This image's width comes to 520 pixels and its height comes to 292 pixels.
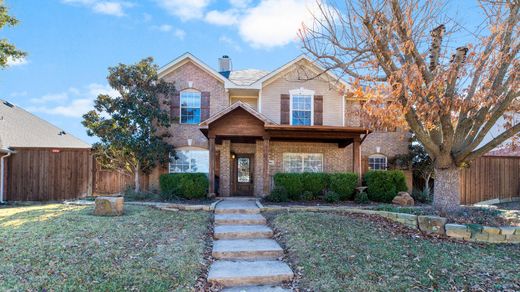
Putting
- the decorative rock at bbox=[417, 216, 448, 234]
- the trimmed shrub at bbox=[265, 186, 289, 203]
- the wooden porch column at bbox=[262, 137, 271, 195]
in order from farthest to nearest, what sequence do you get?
the wooden porch column at bbox=[262, 137, 271, 195] → the trimmed shrub at bbox=[265, 186, 289, 203] → the decorative rock at bbox=[417, 216, 448, 234]

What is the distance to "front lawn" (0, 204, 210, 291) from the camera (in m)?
4.15

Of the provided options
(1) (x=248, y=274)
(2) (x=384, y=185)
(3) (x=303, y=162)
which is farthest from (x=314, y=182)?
(1) (x=248, y=274)

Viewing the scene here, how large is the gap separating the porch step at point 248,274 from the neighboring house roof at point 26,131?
1287 cm

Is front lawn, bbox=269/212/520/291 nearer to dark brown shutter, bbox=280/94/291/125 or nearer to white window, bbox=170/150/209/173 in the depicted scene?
white window, bbox=170/150/209/173

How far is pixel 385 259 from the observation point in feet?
17.3

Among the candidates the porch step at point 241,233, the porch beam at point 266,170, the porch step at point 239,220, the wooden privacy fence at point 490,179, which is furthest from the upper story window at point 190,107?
the wooden privacy fence at point 490,179

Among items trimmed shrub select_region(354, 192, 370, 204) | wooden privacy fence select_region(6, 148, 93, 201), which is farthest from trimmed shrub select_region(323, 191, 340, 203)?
wooden privacy fence select_region(6, 148, 93, 201)

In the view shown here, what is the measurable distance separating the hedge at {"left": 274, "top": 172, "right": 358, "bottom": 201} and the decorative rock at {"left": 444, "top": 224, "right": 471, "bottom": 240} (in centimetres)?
467

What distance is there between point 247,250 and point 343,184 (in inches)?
257

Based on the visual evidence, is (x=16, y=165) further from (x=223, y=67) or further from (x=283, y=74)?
(x=283, y=74)

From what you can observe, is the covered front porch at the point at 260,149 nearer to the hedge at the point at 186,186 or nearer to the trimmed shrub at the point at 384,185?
the hedge at the point at 186,186

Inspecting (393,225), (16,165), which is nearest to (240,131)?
(393,225)

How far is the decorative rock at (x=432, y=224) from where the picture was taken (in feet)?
22.8

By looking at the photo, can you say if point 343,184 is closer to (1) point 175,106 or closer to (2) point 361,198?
(2) point 361,198
